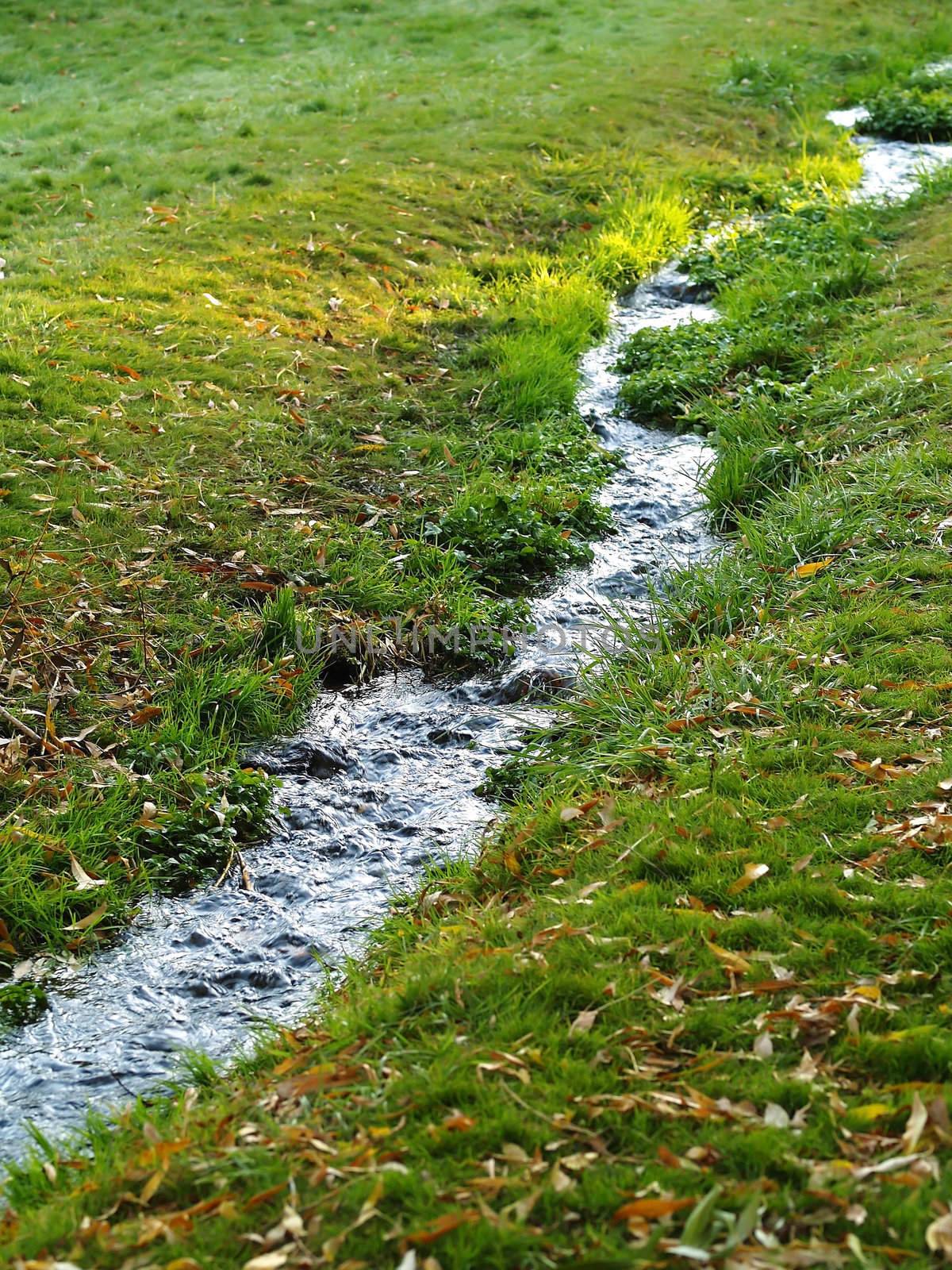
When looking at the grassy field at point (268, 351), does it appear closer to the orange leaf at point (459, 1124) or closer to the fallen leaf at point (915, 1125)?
the orange leaf at point (459, 1124)

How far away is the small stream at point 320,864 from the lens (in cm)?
401

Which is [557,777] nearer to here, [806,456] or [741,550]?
[741,550]

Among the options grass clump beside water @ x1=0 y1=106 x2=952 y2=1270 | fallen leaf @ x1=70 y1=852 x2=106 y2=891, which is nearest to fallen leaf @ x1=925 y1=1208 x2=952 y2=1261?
grass clump beside water @ x1=0 y1=106 x2=952 y2=1270

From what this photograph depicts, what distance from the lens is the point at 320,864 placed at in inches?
196

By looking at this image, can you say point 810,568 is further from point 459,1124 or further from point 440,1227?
point 440,1227

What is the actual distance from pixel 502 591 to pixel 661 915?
328cm

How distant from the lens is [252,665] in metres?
5.89

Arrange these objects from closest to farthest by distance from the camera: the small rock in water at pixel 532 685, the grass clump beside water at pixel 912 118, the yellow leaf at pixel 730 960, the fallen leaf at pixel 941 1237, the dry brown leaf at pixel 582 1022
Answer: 1. the fallen leaf at pixel 941 1237
2. the dry brown leaf at pixel 582 1022
3. the yellow leaf at pixel 730 960
4. the small rock in water at pixel 532 685
5. the grass clump beside water at pixel 912 118

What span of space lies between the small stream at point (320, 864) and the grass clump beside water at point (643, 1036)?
0.82 feet

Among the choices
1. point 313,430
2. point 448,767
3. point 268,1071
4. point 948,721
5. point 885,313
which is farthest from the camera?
point 885,313

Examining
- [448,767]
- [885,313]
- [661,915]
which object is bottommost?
[448,767]

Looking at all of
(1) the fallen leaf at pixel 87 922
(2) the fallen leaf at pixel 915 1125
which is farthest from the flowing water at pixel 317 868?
(2) the fallen leaf at pixel 915 1125

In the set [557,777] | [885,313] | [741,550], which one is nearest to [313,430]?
[741,550]

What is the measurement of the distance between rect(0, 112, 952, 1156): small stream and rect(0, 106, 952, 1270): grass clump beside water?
251 millimetres
